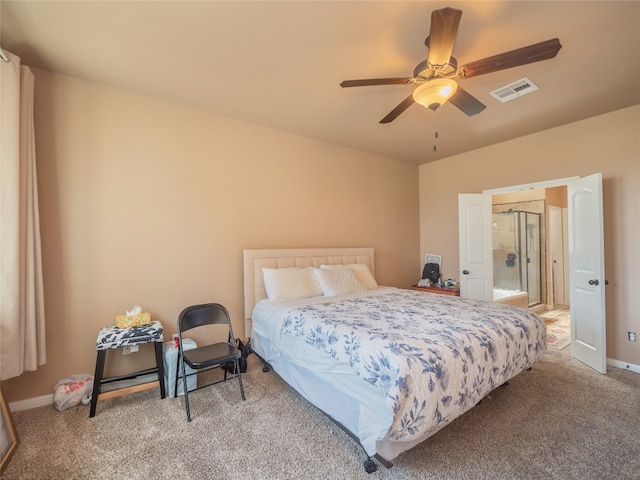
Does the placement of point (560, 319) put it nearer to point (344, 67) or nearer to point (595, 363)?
point (595, 363)

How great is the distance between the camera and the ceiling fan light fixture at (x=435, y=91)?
182cm

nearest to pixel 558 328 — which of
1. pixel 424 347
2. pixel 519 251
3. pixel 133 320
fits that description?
pixel 519 251

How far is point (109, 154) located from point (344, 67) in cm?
218

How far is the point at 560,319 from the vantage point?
4.79 meters

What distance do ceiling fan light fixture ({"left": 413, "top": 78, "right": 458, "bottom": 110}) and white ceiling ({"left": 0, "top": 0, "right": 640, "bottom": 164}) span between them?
1.20 ft

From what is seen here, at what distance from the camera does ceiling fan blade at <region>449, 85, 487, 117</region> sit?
1953mm

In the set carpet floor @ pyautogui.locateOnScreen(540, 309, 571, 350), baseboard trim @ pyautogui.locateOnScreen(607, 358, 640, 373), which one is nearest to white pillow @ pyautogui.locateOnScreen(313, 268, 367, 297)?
carpet floor @ pyautogui.locateOnScreen(540, 309, 571, 350)

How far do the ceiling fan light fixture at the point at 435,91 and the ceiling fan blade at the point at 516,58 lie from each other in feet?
0.28

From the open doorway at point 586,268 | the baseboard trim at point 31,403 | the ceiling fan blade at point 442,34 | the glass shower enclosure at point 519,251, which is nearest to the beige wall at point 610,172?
the open doorway at point 586,268

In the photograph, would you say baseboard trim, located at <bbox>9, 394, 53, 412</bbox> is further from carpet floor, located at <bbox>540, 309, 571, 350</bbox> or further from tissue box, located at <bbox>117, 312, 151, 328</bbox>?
carpet floor, located at <bbox>540, 309, 571, 350</bbox>

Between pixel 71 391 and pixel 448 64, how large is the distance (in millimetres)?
3565

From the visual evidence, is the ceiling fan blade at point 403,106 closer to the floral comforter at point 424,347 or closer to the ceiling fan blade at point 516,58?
the ceiling fan blade at point 516,58

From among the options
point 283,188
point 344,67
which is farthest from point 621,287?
point 283,188

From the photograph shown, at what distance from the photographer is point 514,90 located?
2596mm
